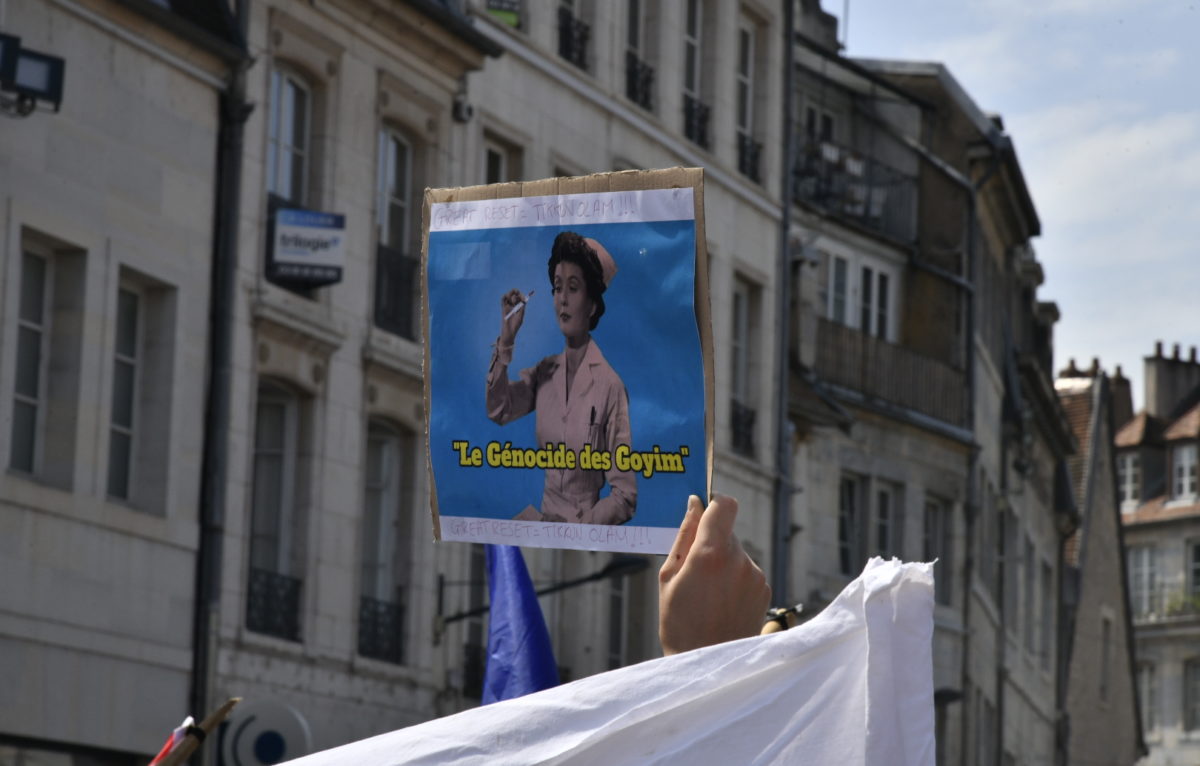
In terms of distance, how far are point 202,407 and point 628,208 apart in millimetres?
14642

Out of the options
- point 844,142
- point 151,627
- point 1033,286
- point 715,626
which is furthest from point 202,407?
point 1033,286

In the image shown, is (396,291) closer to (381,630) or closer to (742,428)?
(381,630)

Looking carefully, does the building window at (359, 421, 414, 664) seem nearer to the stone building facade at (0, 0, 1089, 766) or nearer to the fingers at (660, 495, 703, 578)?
the stone building facade at (0, 0, 1089, 766)

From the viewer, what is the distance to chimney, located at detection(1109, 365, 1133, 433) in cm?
7944

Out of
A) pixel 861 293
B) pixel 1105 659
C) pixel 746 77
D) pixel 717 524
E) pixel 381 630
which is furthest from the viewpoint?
pixel 1105 659

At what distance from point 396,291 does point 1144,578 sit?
185ft

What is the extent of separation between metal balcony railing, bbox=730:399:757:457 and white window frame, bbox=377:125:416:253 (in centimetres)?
797

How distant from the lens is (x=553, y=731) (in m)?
3.56

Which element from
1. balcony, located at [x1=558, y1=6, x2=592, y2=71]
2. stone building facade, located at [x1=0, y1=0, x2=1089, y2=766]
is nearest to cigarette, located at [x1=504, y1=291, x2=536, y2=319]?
stone building facade, located at [x1=0, y1=0, x2=1089, y2=766]

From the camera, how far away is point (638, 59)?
28.3m

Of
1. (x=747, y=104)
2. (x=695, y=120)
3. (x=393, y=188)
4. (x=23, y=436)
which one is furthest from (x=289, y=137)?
(x=747, y=104)

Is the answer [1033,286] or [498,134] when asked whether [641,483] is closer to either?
[498,134]

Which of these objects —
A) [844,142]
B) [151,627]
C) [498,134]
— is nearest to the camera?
[151,627]

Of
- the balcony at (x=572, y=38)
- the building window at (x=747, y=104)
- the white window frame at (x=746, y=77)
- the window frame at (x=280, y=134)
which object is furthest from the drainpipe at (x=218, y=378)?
the white window frame at (x=746, y=77)
